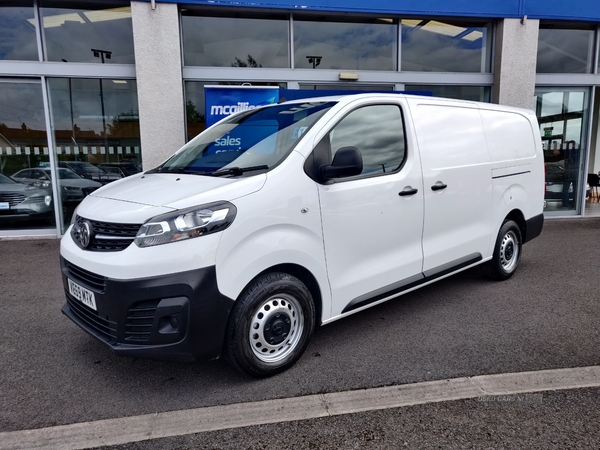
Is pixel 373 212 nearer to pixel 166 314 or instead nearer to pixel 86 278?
pixel 166 314

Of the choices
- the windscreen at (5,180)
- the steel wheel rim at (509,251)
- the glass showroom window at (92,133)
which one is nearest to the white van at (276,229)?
the steel wheel rim at (509,251)

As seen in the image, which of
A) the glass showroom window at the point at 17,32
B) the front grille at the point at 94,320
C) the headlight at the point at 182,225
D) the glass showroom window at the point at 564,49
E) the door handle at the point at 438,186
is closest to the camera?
the headlight at the point at 182,225

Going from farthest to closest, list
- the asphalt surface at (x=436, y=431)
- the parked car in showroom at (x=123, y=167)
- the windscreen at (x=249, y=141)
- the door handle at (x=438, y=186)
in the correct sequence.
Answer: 1. the parked car in showroom at (x=123, y=167)
2. the door handle at (x=438, y=186)
3. the windscreen at (x=249, y=141)
4. the asphalt surface at (x=436, y=431)

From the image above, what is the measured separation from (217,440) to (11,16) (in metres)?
8.36

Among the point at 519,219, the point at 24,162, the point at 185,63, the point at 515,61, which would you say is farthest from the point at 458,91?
the point at 24,162

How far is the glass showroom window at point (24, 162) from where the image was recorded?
780cm

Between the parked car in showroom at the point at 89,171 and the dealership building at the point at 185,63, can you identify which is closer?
the dealership building at the point at 185,63

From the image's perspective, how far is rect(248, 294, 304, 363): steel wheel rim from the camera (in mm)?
2877

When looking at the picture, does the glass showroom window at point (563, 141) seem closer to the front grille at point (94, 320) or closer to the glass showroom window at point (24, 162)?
the front grille at point (94, 320)

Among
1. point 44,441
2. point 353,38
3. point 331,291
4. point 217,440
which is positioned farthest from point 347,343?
point 353,38

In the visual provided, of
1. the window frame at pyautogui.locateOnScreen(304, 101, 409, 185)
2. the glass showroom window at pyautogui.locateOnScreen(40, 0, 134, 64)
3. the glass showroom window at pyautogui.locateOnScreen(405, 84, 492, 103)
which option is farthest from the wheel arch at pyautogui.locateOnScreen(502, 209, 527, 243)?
the glass showroom window at pyautogui.locateOnScreen(40, 0, 134, 64)

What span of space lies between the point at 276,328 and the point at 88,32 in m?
7.24

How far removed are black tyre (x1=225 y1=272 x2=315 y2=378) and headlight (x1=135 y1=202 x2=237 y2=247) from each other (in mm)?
484

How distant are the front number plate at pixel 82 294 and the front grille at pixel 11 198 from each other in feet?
20.1
